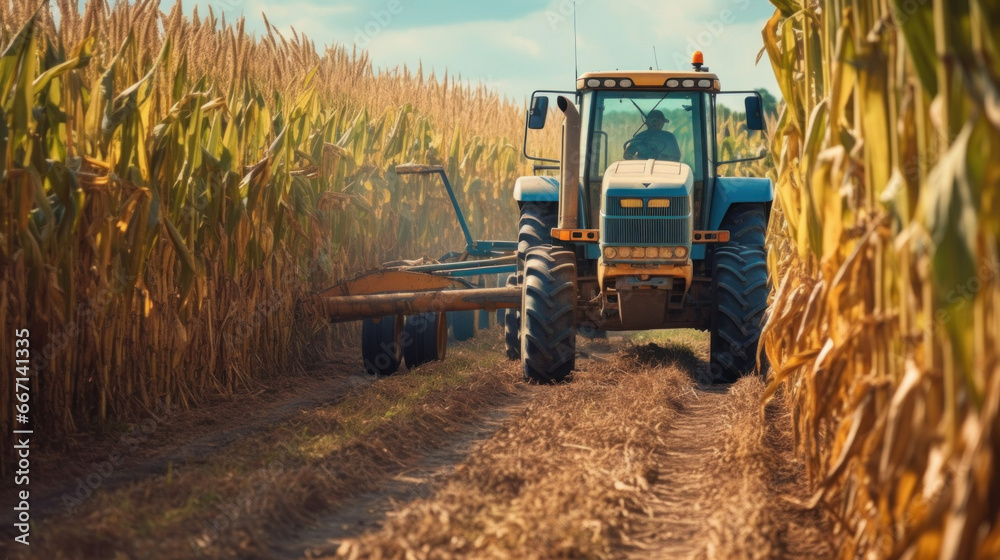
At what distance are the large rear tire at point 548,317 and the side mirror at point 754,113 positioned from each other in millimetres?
1715

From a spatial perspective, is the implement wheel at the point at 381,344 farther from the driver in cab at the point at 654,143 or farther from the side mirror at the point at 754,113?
the side mirror at the point at 754,113

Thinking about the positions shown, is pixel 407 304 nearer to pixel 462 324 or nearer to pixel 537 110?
pixel 537 110

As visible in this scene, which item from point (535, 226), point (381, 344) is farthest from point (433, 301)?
point (535, 226)

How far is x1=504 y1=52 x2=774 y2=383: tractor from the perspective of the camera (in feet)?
22.5

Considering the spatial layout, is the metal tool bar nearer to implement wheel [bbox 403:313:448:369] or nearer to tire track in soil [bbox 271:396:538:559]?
implement wheel [bbox 403:313:448:369]

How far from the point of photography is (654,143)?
7.68 metres

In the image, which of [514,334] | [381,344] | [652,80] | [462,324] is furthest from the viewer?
[462,324]

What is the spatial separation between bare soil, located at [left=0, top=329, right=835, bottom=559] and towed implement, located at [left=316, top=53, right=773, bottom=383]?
1.64 ft

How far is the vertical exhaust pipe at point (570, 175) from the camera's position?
724cm

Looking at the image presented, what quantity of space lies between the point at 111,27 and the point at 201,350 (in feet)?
6.79

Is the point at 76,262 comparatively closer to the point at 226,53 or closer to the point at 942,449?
the point at 226,53

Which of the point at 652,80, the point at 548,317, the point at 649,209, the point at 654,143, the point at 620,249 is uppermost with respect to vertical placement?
the point at 652,80

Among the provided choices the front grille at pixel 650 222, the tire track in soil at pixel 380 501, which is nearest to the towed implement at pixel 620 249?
the front grille at pixel 650 222

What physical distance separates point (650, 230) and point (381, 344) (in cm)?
235
